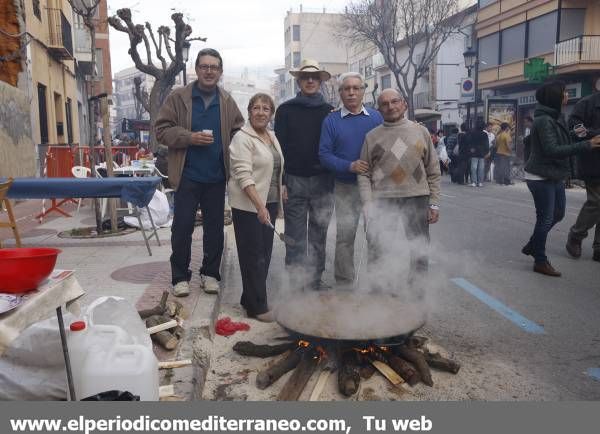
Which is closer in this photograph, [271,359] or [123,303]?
[123,303]

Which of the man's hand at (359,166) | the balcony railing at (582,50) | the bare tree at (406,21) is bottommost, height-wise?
the man's hand at (359,166)

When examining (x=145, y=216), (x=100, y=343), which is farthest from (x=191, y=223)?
(x=145, y=216)

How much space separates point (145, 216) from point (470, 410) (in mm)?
6786

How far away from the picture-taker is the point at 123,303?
9.38 ft

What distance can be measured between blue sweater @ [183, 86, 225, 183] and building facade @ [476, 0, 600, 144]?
18976mm

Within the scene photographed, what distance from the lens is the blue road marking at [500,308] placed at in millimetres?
4066

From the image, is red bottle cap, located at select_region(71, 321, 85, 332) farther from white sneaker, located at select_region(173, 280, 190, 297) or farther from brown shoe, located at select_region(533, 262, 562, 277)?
brown shoe, located at select_region(533, 262, 562, 277)

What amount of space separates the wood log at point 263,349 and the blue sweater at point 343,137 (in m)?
1.57

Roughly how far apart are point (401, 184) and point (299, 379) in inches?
72.6

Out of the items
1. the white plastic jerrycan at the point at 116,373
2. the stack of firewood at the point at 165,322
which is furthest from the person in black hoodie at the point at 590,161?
the white plastic jerrycan at the point at 116,373

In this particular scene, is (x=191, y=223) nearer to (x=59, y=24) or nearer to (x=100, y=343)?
(x=100, y=343)

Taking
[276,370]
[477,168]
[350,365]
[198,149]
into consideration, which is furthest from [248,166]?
[477,168]

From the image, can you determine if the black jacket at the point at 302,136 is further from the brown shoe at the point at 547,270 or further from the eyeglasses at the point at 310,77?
the brown shoe at the point at 547,270

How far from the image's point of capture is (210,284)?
14.9ft
